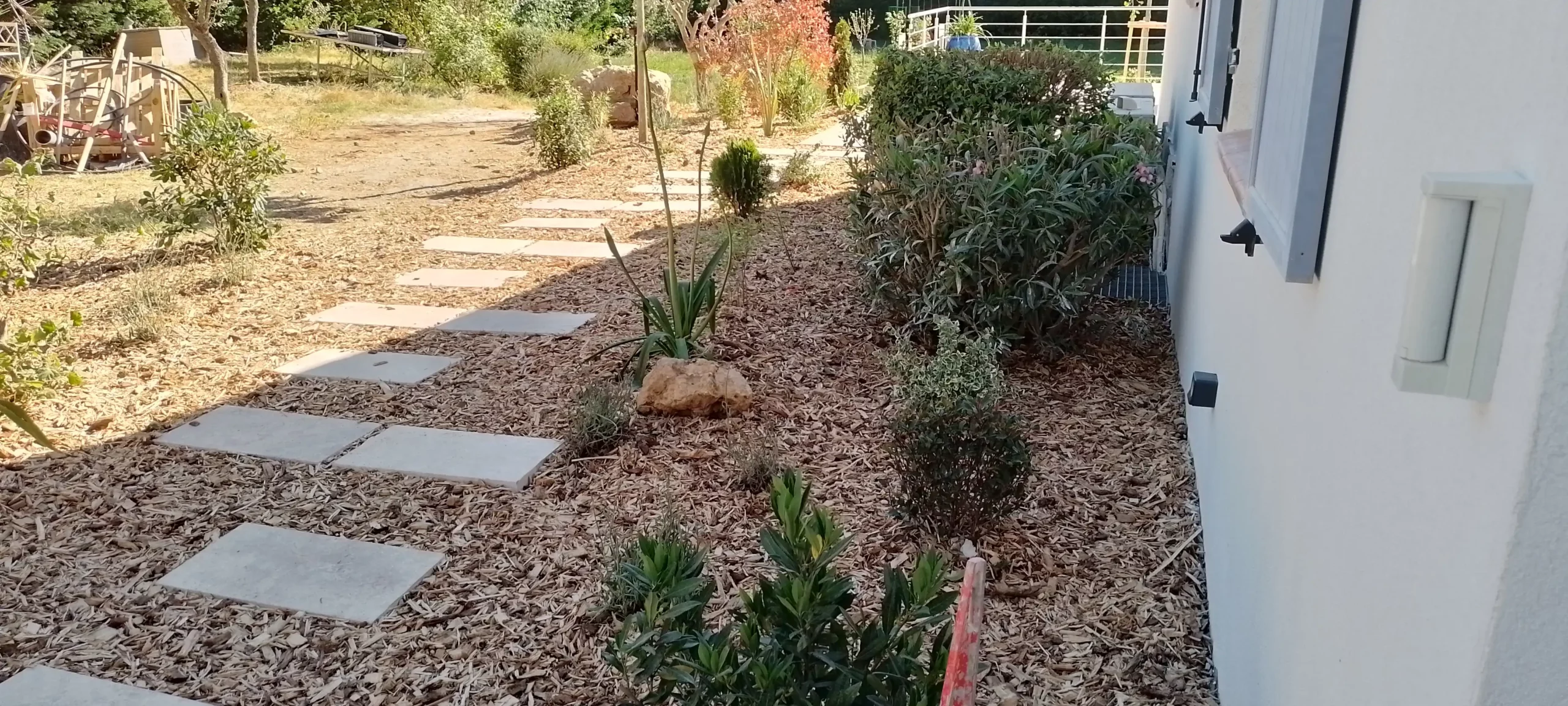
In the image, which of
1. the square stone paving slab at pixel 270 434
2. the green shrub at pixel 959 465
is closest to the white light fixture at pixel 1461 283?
the green shrub at pixel 959 465

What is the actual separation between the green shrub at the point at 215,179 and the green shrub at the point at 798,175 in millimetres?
3343

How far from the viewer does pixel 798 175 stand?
778 cm

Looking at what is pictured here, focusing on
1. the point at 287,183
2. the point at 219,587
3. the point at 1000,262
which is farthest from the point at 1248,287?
the point at 287,183

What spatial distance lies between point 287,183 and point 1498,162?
899 centimetres

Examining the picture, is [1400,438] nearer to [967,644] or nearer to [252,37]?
[967,644]

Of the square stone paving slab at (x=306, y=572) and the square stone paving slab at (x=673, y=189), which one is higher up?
the square stone paving slab at (x=673, y=189)

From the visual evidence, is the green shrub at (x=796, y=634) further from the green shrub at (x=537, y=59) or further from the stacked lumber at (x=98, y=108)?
the green shrub at (x=537, y=59)

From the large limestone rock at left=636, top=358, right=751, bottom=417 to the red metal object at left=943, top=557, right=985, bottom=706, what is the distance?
245 cm

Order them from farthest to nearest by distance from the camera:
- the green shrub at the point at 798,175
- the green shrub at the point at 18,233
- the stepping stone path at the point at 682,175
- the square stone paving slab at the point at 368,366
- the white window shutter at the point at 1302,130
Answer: the stepping stone path at the point at 682,175 → the green shrub at the point at 798,175 → the green shrub at the point at 18,233 → the square stone paving slab at the point at 368,366 → the white window shutter at the point at 1302,130

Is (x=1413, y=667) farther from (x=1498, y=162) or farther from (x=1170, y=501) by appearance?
(x=1170, y=501)

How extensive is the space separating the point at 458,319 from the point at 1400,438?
181 inches

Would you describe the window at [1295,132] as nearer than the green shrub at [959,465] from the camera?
Yes

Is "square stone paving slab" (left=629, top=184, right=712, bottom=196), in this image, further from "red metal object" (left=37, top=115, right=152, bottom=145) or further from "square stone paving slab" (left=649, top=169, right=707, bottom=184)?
"red metal object" (left=37, top=115, right=152, bottom=145)

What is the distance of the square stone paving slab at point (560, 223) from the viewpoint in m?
7.01
